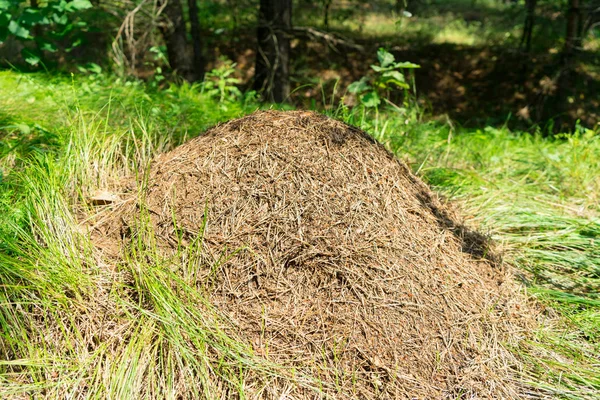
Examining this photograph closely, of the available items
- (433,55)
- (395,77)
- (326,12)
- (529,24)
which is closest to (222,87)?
(395,77)

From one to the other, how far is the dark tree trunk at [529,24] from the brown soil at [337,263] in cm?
718

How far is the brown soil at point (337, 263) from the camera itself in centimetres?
223

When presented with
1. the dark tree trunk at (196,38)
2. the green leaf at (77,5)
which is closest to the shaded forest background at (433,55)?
the dark tree trunk at (196,38)

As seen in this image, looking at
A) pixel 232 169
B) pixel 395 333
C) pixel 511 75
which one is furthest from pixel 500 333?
pixel 511 75

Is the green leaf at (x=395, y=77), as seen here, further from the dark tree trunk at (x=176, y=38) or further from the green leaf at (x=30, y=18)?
the green leaf at (x=30, y=18)

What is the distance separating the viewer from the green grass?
2.11 meters

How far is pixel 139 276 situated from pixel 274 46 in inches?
165

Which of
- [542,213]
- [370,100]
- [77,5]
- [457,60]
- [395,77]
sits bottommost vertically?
[457,60]

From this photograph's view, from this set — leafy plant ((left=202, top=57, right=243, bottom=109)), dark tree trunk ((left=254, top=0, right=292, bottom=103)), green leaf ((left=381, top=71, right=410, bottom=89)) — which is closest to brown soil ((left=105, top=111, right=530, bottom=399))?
green leaf ((left=381, top=71, right=410, bottom=89))

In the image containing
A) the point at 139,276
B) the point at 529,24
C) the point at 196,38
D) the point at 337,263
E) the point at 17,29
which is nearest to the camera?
the point at 139,276

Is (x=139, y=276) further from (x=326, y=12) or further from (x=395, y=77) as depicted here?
(x=326, y=12)

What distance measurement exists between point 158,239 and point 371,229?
112 cm

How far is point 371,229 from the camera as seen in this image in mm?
2580

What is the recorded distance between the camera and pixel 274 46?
230 inches
